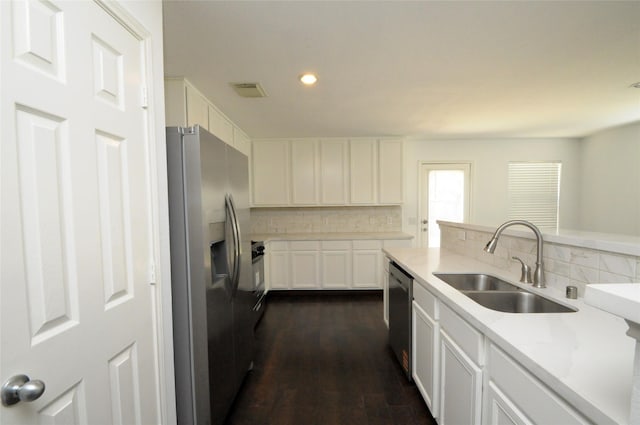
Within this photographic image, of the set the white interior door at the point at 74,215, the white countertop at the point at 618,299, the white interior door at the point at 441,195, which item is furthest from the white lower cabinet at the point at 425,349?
the white interior door at the point at 441,195

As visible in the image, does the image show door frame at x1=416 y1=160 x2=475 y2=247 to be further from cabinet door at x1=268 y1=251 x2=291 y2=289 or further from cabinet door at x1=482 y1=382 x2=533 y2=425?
cabinet door at x1=482 y1=382 x2=533 y2=425

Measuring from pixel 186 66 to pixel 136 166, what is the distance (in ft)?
4.37

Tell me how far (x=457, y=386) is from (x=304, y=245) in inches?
113

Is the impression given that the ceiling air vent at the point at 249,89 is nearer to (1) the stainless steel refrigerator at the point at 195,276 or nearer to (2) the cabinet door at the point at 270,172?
(1) the stainless steel refrigerator at the point at 195,276

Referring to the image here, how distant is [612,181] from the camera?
4.04 meters

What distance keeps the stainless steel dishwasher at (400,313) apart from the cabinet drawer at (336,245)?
1.57 metres

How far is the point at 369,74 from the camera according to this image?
218 centimetres

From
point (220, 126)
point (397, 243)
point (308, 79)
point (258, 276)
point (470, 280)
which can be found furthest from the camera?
point (397, 243)

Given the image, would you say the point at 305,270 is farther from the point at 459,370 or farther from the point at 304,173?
the point at 459,370

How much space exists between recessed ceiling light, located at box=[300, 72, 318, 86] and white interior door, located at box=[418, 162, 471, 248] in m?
2.99

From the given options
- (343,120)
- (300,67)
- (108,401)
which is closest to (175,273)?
(108,401)

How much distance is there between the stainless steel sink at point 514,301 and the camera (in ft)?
4.44

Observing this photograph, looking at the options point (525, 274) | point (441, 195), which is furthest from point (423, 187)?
point (525, 274)

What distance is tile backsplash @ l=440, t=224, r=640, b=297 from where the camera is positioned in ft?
3.59
